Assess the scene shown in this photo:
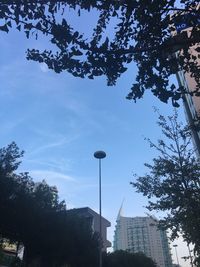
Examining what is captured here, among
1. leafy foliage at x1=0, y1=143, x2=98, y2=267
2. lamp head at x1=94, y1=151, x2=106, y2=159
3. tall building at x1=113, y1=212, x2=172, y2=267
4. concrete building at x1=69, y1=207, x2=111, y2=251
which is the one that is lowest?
leafy foliage at x1=0, y1=143, x2=98, y2=267

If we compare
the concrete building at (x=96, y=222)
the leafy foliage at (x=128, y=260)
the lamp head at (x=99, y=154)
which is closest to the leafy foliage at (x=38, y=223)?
the lamp head at (x=99, y=154)

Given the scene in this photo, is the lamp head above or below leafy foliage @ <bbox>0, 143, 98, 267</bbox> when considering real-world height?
above

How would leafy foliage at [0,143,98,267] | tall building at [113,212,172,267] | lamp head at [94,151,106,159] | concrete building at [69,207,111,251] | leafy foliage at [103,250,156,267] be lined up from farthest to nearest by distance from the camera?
tall building at [113,212,172,267], concrete building at [69,207,111,251], leafy foliage at [103,250,156,267], lamp head at [94,151,106,159], leafy foliage at [0,143,98,267]

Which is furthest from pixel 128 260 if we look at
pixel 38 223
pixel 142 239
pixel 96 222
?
pixel 142 239

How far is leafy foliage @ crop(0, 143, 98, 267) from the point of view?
61.6 feet

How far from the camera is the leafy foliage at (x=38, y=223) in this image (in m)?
18.8

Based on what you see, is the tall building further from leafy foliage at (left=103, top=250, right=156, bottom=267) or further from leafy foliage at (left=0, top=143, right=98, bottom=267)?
leafy foliage at (left=0, top=143, right=98, bottom=267)

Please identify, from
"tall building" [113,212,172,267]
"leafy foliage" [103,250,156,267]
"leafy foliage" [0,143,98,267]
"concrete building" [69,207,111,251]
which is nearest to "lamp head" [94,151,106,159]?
"leafy foliage" [0,143,98,267]

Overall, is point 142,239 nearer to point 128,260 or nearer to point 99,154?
point 128,260

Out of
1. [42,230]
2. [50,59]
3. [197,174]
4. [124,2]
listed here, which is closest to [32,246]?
Answer: [42,230]

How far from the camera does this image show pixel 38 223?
20.5m

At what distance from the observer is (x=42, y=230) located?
Answer: 68.2 ft

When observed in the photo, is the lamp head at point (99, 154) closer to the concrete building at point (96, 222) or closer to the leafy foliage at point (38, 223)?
the leafy foliage at point (38, 223)

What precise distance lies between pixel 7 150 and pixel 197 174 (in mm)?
11320
